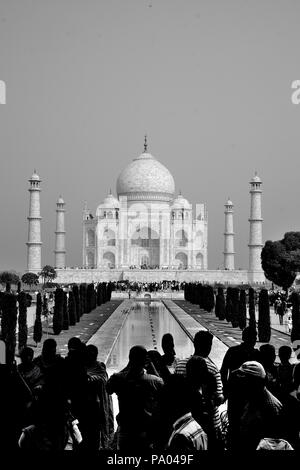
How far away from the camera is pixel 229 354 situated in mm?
5574

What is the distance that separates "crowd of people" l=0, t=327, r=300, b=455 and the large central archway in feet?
160

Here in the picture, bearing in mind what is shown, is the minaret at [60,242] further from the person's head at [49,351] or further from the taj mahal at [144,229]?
the person's head at [49,351]

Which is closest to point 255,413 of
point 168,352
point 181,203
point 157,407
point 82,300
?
point 157,407

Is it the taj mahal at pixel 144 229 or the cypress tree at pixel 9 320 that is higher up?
the taj mahal at pixel 144 229

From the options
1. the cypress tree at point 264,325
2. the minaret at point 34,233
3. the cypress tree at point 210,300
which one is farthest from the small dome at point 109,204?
the cypress tree at point 264,325

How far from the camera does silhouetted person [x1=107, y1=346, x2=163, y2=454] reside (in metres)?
4.32

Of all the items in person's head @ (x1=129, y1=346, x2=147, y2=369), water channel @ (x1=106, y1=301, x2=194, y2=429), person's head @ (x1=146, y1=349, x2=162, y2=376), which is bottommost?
water channel @ (x1=106, y1=301, x2=194, y2=429)

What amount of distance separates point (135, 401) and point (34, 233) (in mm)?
46803

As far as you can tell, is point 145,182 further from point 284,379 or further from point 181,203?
point 284,379

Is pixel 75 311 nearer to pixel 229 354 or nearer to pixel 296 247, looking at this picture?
pixel 229 354

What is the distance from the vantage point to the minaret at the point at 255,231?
50469 mm

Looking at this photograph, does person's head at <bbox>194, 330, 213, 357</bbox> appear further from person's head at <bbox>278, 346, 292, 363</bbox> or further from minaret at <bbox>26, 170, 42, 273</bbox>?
minaret at <bbox>26, 170, 42, 273</bbox>

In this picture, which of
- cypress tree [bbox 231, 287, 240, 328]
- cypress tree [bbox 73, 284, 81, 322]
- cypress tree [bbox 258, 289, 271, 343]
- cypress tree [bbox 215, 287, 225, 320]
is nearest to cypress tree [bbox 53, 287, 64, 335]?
cypress tree [bbox 73, 284, 81, 322]
